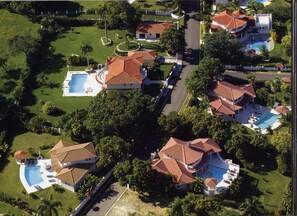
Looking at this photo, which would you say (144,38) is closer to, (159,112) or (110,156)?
(159,112)

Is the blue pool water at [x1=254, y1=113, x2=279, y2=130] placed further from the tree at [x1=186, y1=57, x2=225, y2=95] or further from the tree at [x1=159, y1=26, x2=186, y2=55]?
the tree at [x1=159, y1=26, x2=186, y2=55]

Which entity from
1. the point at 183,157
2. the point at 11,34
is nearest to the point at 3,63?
the point at 11,34

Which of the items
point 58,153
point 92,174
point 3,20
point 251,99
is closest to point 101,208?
point 92,174

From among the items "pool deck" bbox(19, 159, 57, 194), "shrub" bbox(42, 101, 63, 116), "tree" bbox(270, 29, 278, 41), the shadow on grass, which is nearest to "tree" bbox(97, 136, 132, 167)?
the shadow on grass

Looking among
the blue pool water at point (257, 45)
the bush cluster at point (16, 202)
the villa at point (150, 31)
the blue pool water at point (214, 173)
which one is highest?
the villa at point (150, 31)

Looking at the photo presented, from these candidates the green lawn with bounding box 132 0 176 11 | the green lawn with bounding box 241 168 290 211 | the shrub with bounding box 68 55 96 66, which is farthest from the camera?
the green lawn with bounding box 132 0 176 11

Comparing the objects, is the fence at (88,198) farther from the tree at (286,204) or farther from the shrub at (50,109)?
the tree at (286,204)

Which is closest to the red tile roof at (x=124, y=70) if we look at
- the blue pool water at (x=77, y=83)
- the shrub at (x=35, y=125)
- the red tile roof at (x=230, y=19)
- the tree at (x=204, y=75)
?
the blue pool water at (x=77, y=83)
